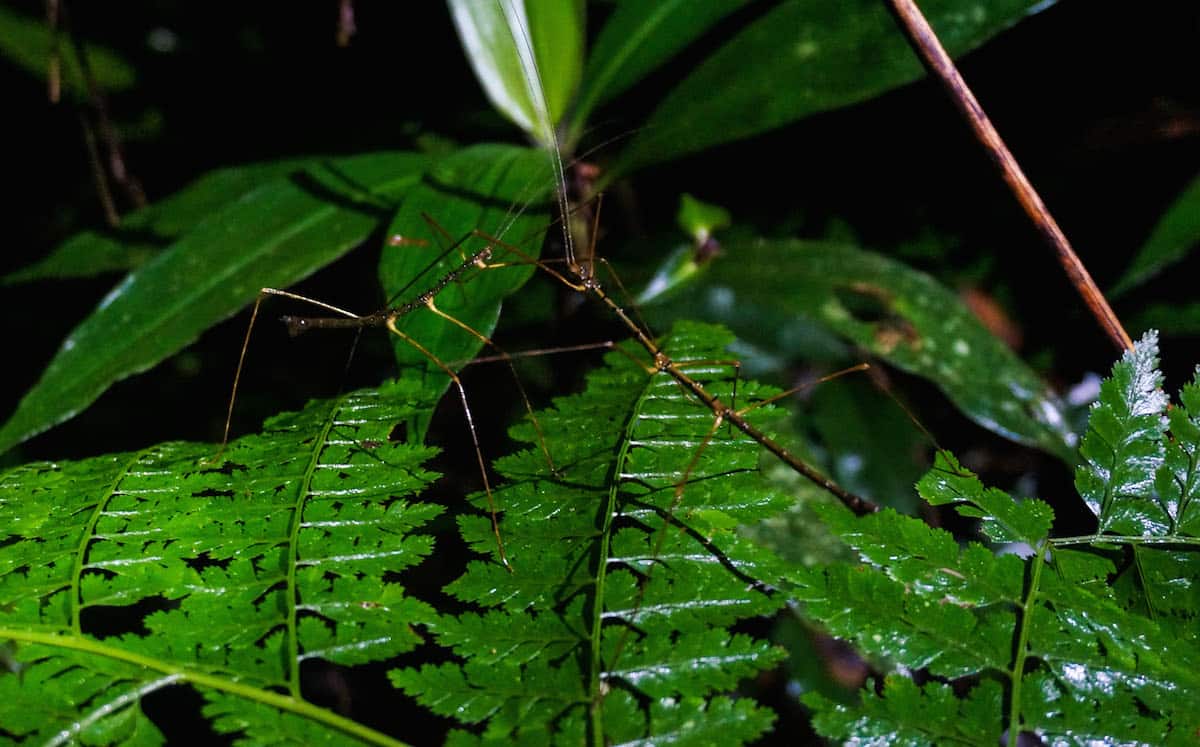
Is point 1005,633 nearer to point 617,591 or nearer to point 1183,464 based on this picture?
point 1183,464

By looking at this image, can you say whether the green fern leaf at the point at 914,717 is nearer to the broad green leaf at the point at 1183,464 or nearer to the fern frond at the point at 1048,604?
the fern frond at the point at 1048,604

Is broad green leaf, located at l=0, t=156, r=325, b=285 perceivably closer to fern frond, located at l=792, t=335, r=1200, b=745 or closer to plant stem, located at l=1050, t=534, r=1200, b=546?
fern frond, located at l=792, t=335, r=1200, b=745

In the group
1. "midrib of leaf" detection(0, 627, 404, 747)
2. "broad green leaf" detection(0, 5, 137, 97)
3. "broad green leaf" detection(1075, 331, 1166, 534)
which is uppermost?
"broad green leaf" detection(0, 5, 137, 97)

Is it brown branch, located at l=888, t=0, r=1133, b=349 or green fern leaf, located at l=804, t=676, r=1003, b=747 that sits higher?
brown branch, located at l=888, t=0, r=1133, b=349

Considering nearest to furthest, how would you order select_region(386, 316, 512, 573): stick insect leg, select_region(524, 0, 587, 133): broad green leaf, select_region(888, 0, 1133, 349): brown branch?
select_region(386, 316, 512, 573): stick insect leg
select_region(888, 0, 1133, 349): brown branch
select_region(524, 0, 587, 133): broad green leaf

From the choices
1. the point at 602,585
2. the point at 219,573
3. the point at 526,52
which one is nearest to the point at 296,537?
the point at 219,573

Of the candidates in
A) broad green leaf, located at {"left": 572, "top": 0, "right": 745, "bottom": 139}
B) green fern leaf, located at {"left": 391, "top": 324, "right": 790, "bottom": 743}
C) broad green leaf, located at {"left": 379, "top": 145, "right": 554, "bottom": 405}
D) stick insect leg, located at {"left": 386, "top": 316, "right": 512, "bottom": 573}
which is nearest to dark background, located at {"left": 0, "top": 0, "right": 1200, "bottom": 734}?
broad green leaf, located at {"left": 572, "top": 0, "right": 745, "bottom": 139}
